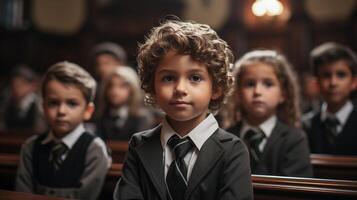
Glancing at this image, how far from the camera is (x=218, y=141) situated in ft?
5.08

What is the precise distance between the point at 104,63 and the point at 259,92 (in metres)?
3.16

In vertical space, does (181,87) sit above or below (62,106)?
above

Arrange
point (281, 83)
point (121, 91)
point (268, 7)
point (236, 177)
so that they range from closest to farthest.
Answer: point (236, 177) → point (281, 83) → point (121, 91) → point (268, 7)

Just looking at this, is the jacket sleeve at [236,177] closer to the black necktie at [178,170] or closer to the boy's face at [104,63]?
the black necktie at [178,170]

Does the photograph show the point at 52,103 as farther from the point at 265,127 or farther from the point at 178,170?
the point at 265,127

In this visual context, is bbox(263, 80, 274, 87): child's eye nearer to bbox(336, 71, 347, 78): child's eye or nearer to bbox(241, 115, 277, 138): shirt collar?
bbox(241, 115, 277, 138): shirt collar

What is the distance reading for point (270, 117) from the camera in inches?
92.7

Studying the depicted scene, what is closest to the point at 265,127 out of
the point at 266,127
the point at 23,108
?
the point at 266,127

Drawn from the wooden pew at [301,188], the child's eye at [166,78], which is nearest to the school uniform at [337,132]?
the wooden pew at [301,188]

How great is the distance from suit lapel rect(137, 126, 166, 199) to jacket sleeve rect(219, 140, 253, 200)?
0.21 metres

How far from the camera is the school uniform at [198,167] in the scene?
1.48 m

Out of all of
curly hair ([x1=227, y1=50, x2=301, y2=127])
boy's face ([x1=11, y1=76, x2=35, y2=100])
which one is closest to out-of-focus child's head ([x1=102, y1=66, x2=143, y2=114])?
curly hair ([x1=227, y1=50, x2=301, y2=127])

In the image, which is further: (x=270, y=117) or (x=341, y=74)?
(x=341, y=74)

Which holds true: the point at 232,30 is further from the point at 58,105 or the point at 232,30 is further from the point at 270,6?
the point at 58,105
